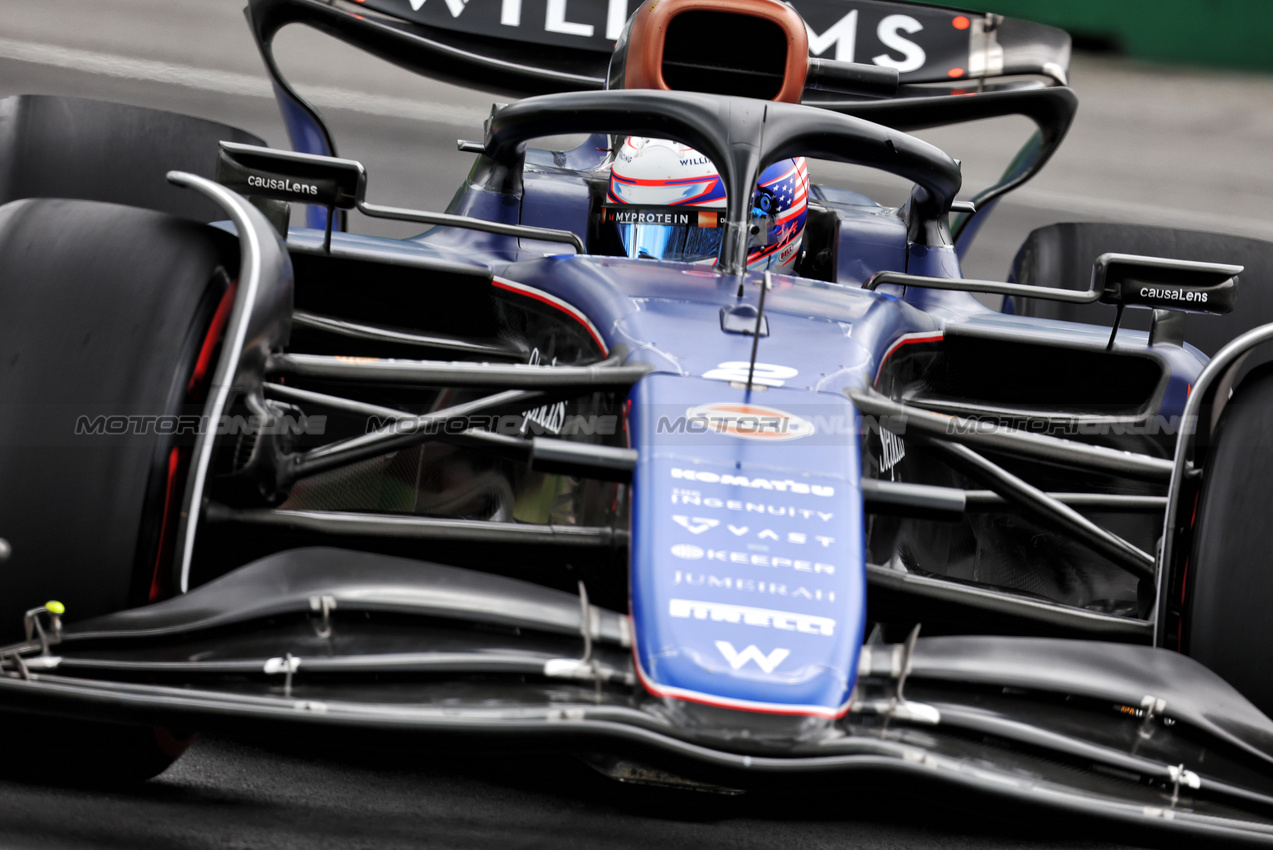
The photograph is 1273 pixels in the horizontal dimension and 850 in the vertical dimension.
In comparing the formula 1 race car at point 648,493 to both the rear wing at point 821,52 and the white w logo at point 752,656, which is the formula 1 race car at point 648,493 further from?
the rear wing at point 821,52

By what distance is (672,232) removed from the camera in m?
2.67

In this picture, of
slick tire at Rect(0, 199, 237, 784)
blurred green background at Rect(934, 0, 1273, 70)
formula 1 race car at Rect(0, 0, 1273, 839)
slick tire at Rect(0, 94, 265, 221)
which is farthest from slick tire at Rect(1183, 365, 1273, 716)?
blurred green background at Rect(934, 0, 1273, 70)

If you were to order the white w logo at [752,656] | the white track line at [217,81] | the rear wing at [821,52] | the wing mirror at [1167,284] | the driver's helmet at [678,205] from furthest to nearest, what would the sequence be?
1. the white track line at [217,81]
2. the rear wing at [821,52]
3. the driver's helmet at [678,205]
4. the wing mirror at [1167,284]
5. the white w logo at [752,656]

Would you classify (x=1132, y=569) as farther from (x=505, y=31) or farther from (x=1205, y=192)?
(x=1205, y=192)

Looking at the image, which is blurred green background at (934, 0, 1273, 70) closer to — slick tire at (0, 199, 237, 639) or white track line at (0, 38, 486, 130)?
white track line at (0, 38, 486, 130)

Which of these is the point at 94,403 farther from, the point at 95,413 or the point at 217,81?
the point at 217,81

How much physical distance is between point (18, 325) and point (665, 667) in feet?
3.19

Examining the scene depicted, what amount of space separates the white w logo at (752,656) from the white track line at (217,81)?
6.03m

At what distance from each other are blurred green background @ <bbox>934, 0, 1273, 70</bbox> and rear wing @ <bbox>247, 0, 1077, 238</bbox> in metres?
5.33

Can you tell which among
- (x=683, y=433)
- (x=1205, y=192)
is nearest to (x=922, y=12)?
(x=683, y=433)

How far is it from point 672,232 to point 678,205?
0.06 meters

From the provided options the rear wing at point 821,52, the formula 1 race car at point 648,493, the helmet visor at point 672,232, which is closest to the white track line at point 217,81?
the rear wing at point 821,52

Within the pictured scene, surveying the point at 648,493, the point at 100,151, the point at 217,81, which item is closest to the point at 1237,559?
the point at 648,493

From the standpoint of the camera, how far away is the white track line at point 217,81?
700cm
